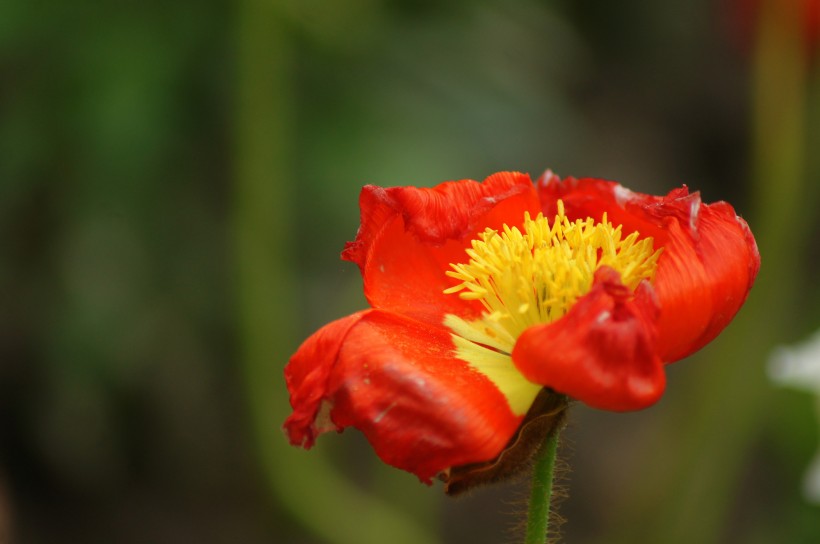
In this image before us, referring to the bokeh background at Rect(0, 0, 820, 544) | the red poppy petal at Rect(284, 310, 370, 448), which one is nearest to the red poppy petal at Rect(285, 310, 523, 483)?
the red poppy petal at Rect(284, 310, 370, 448)

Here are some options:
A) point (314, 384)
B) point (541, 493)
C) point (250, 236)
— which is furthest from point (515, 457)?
point (250, 236)

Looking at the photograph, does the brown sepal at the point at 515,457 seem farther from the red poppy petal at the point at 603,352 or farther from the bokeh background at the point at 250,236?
the bokeh background at the point at 250,236

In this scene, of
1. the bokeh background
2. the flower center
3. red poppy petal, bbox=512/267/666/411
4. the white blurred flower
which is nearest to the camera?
red poppy petal, bbox=512/267/666/411

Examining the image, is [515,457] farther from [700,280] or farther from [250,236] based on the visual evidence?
[250,236]

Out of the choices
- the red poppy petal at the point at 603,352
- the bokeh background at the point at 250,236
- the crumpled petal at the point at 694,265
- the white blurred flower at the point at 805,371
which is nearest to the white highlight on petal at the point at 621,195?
the crumpled petal at the point at 694,265

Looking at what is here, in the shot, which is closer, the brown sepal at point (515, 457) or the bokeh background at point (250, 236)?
the brown sepal at point (515, 457)

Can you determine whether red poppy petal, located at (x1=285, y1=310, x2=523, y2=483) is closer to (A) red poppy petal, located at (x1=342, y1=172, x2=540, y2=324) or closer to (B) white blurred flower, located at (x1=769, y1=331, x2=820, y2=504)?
(A) red poppy petal, located at (x1=342, y1=172, x2=540, y2=324)
